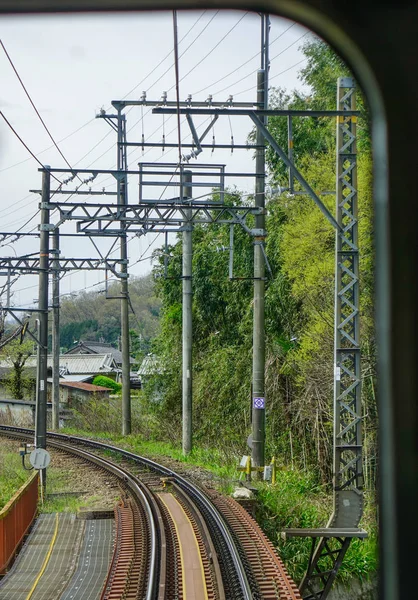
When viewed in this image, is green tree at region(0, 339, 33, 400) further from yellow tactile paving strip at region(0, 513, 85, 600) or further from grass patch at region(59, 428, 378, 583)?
yellow tactile paving strip at region(0, 513, 85, 600)

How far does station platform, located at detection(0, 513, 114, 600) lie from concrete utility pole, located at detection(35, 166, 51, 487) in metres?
2.45

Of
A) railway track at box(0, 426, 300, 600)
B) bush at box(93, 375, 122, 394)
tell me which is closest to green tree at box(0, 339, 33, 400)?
bush at box(93, 375, 122, 394)

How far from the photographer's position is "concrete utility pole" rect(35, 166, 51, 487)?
15.3 meters

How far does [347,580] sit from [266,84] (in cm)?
792

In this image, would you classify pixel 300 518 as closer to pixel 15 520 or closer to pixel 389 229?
pixel 15 520

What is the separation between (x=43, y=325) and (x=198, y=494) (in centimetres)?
486

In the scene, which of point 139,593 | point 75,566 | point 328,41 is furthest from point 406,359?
point 75,566

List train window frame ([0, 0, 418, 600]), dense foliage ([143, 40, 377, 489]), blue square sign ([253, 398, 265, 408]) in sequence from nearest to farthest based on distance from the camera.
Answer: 1. train window frame ([0, 0, 418, 600])
2. blue square sign ([253, 398, 265, 408])
3. dense foliage ([143, 40, 377, 489])

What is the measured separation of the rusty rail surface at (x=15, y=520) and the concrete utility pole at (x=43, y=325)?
1638mm

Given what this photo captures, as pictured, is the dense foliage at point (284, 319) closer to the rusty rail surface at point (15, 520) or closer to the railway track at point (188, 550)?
the railway track at point (188, 550)

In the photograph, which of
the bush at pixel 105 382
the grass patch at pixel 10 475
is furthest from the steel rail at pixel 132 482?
the bush at pixel 105 382

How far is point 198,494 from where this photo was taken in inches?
517

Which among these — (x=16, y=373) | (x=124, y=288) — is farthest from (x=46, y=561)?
(x=16, y=373)

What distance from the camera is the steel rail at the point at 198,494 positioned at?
26.8 feet
